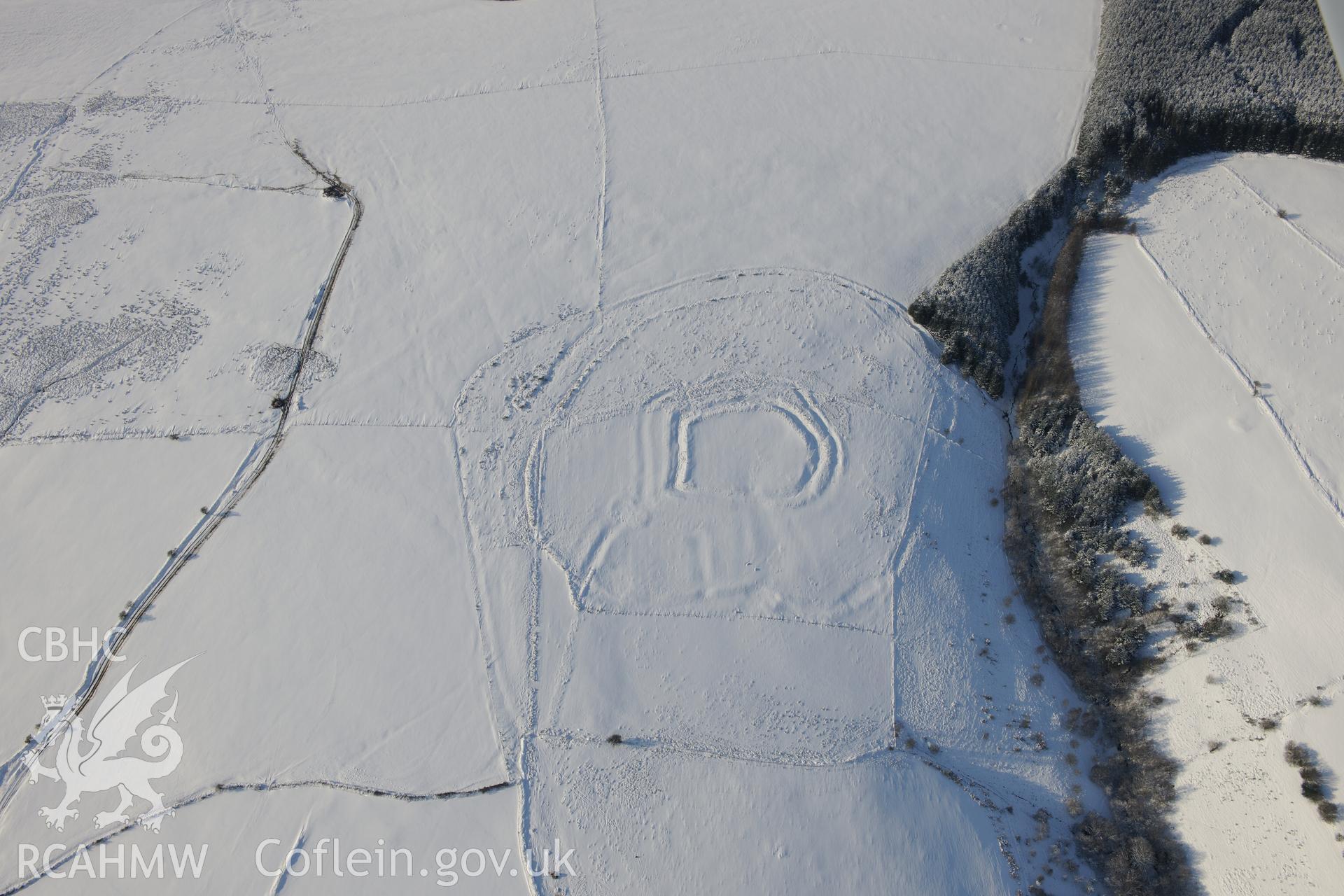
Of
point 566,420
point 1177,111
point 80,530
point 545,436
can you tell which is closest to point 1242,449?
point 1177,111

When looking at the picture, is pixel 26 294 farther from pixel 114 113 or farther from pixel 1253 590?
pixel 1253 590

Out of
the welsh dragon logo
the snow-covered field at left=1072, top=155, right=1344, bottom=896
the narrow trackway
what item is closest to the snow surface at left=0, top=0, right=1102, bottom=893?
the narrow trackway

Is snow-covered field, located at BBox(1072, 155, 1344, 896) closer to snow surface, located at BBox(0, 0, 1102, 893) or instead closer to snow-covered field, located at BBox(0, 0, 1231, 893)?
snow-covered field, located at BBox(0, 0, 1231, 893)

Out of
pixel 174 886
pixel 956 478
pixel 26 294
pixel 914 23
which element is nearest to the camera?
pixel 174 886

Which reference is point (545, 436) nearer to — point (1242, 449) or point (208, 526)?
point (208, 526)

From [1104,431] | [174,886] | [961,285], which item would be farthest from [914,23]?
[174,886]
